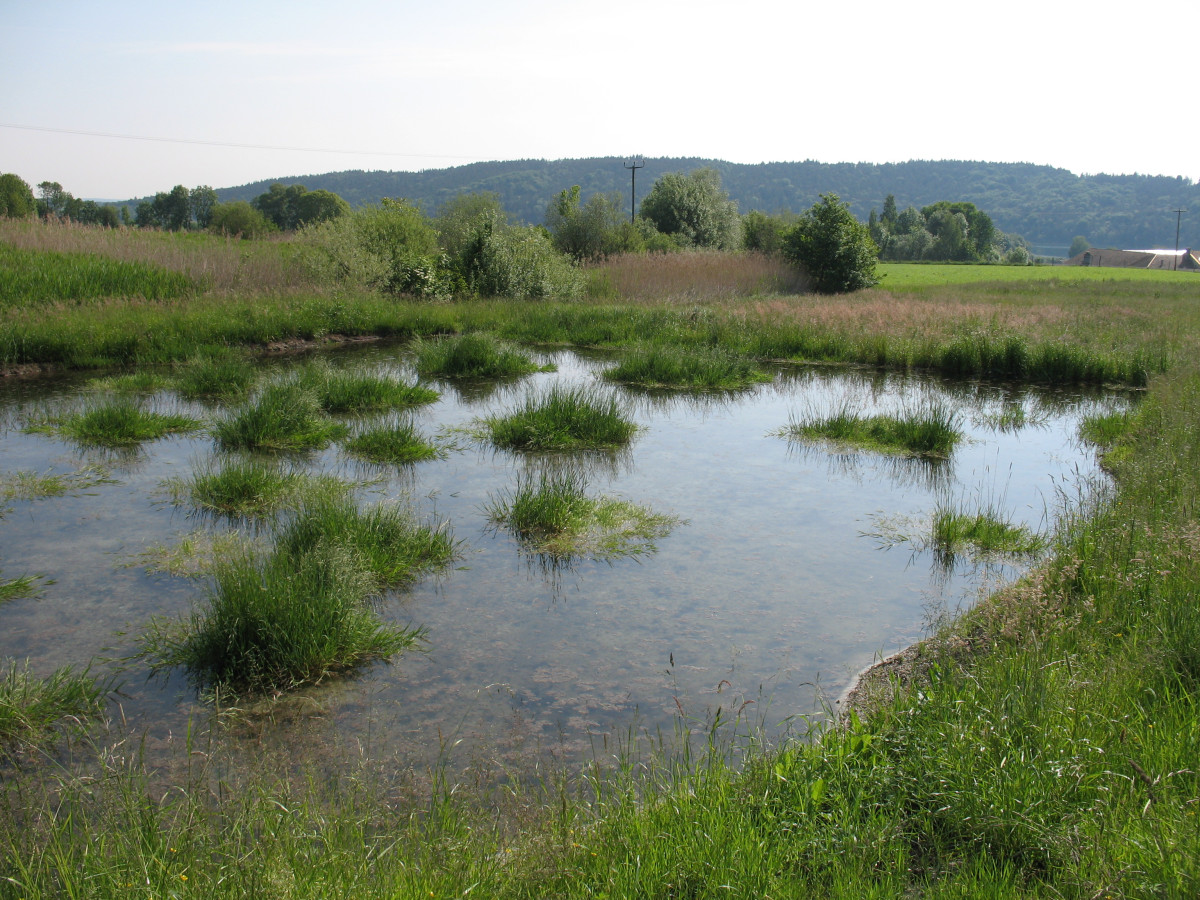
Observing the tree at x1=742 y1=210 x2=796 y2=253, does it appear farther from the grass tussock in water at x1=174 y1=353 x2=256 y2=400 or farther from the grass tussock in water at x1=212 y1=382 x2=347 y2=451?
the grass tussock in water at x1=212 y1=382 x2=347 y2=451

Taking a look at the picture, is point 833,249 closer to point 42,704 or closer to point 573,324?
point 573,324

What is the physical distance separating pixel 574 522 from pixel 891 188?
165293 mm

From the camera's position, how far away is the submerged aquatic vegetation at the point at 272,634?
4.16 meters

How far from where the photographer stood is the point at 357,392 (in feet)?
34.7

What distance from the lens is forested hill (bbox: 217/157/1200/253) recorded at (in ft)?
395

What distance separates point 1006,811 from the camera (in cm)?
264

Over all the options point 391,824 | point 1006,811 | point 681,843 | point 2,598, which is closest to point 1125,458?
point 1006,811

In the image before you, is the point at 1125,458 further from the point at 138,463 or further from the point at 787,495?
the point at 138,463

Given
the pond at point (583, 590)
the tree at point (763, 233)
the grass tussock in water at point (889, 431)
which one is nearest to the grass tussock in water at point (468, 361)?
the pond at point (583, 590)

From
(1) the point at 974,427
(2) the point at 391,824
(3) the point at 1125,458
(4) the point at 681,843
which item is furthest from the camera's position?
Result: (1) the point at 974,427

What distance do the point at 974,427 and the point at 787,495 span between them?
4422mm

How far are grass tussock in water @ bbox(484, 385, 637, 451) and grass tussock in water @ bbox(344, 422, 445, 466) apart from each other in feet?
2.99

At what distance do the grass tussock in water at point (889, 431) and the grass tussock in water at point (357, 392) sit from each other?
5143 millimetres

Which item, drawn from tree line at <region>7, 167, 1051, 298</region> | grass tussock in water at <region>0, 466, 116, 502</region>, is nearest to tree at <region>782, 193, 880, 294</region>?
tree line at <region>7, 167, 1051, 298</region>
